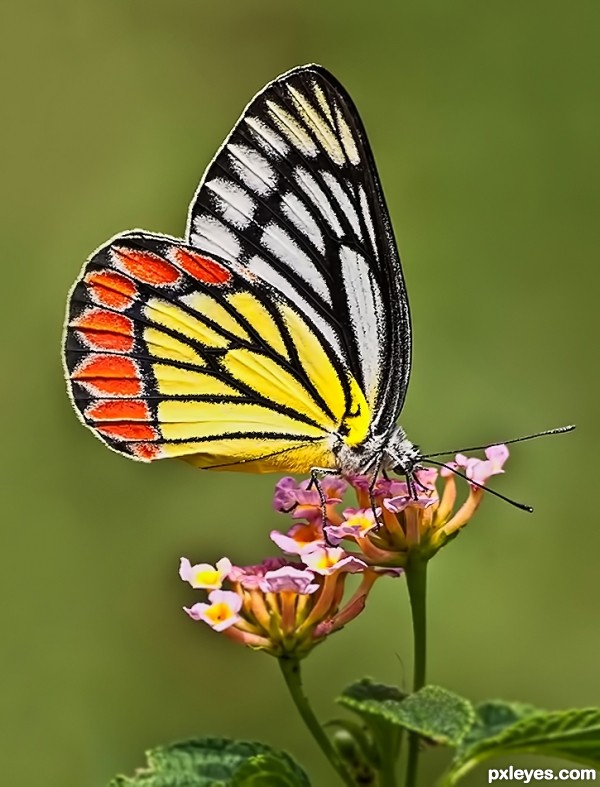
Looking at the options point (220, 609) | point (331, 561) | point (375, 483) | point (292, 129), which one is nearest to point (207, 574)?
point (220, 609)

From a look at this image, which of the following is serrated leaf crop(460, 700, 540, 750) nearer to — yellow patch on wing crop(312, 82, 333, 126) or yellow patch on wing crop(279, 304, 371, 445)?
yellow patch on wing crop(279, 304, 371, 445)

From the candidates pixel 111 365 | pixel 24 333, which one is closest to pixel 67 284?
pixel 24 333

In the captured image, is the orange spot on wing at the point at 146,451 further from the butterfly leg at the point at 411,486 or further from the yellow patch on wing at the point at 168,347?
the butterfly leg at the point at 411,486

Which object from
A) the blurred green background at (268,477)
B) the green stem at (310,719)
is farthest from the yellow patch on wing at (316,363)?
the blurred green background at (268,477)

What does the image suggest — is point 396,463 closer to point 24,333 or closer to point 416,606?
point 416,606

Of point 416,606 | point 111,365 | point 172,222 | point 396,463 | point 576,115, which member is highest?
point 576,115
